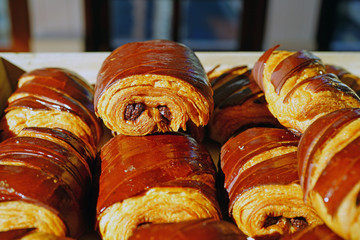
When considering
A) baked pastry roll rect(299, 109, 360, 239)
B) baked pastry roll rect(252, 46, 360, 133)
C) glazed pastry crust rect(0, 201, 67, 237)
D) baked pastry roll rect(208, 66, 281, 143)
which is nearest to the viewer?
baked pastry roll rect(299, 109, 360, 239)

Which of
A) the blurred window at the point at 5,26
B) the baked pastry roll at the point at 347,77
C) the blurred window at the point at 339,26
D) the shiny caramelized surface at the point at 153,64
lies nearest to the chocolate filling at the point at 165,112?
the shiny caramelized surface at the point at 153,64

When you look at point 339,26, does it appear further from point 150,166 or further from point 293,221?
point 150,166

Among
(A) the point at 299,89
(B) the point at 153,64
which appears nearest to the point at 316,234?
(A) the point at 299,89

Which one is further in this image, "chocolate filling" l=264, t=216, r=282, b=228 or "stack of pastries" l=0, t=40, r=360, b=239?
"chocolate filling" l=264, t=216, r=282, b=228

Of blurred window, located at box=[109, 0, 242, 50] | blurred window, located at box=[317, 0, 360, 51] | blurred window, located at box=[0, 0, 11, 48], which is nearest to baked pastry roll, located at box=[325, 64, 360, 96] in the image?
blurred window, located at box=[109, 0, 242, 50]

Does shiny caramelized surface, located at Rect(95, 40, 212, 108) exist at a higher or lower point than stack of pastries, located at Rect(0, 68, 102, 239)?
higher

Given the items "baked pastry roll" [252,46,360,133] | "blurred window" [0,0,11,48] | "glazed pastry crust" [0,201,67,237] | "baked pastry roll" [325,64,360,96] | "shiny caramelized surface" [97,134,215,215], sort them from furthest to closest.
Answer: "blurred window" [0,0,11,48], "baked pastry roll" [325,64,360,96], "baked pastry roll" [252,46,360,133], "shiny caramelized surface" [97,134,215,215], "glazed pastry crust" [0,201,67,237]

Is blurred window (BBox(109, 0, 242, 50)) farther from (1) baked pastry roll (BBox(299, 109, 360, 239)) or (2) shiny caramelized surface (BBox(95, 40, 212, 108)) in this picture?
(1) baked pastry roll (BBox(299, 109, 360, 239))
